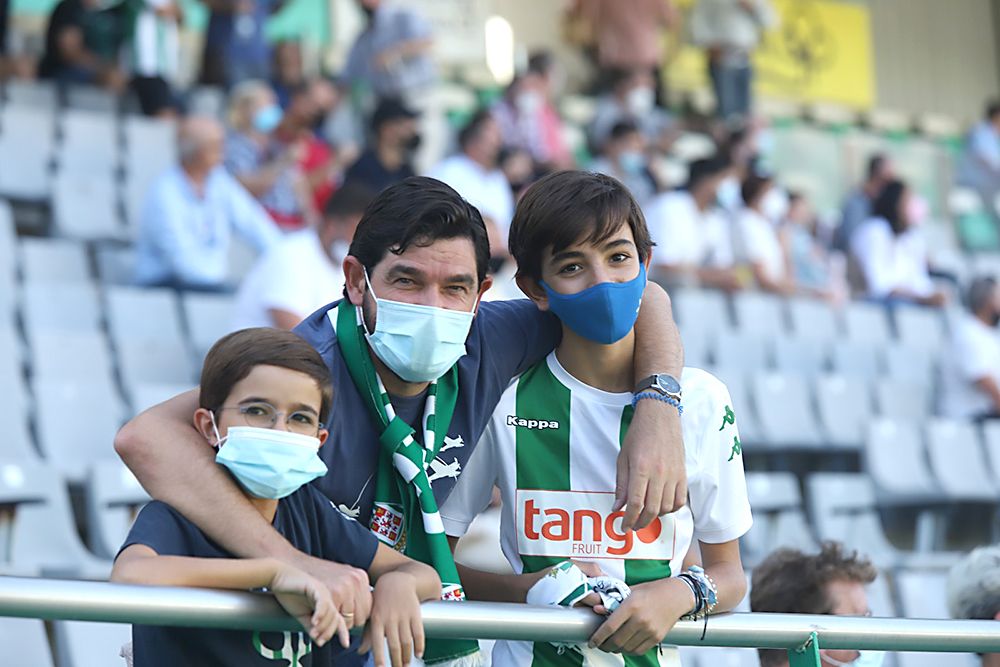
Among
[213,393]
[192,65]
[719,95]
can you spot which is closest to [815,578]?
[213,393]

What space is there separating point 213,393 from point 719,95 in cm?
948

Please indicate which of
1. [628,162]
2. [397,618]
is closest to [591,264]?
[397,618]

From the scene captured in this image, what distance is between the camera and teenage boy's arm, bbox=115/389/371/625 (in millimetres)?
1804

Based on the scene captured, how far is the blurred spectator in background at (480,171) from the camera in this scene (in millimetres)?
7035

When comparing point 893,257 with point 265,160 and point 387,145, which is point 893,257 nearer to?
point 387,145

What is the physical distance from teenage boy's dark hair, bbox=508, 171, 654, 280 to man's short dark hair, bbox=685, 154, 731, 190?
5928mm

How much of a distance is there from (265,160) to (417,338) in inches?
215

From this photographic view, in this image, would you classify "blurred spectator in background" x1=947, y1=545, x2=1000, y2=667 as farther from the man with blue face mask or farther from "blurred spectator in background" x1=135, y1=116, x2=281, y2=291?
"blurred spectator in background" x1=135, y1=116, x2=281, y2=291

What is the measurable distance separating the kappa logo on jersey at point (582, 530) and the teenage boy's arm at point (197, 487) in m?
0.47

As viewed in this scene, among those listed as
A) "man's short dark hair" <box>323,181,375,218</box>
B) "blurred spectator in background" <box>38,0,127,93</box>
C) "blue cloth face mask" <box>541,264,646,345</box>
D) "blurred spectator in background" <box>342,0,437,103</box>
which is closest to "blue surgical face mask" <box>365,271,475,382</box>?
"blue cloth face mask" <box>541,264,646,345</box>

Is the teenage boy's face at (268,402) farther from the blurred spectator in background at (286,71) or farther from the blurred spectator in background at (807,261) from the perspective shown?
the blurred spectator in background at (807,261)

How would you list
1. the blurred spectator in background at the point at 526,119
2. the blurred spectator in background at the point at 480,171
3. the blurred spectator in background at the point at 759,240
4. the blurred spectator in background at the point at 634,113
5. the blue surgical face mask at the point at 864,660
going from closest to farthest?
the blue surgical face mask at the point at 864,660, the blurred spectator in background at the point at 480,171, the blurred spectator in background at the point at 759,240, the blurred spectator in background at the point at 526,119, the blurred spectator in background at the point at 634,113

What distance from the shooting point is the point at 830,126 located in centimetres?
1266

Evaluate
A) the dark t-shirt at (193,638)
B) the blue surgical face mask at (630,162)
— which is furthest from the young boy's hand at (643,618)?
the blue surgical face mask at (630,162)
